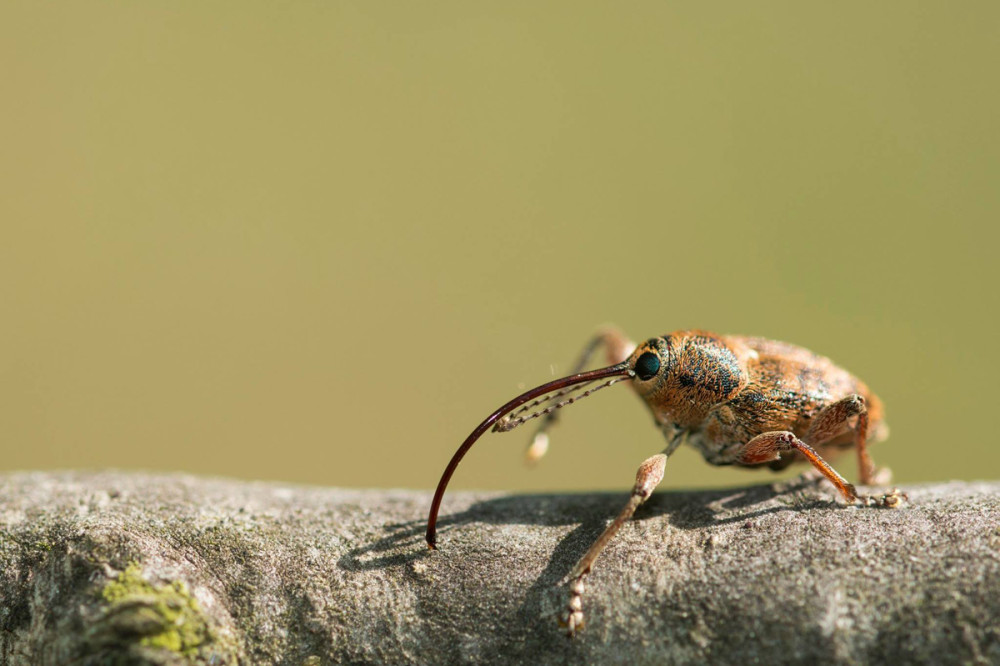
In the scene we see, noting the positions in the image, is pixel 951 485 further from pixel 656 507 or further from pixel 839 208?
pixel 839 208

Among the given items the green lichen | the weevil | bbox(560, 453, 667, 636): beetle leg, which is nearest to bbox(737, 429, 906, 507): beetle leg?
the weevil

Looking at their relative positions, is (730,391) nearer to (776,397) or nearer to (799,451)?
(776,397)

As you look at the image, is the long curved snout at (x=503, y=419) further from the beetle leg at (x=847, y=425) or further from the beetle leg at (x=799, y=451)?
the beetle leg at (x=847, y=425)

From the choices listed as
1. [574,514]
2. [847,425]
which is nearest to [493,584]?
[574,514]

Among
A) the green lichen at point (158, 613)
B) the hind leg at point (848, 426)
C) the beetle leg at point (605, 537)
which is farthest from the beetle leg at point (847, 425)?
the green lichen at point (158, 613)

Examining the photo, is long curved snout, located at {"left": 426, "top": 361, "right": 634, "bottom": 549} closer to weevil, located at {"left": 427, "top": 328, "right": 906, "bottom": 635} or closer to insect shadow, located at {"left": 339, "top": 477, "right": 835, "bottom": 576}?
weevil, located at {"left": 427, "top": 328, "right": 906, "bottom": 635}

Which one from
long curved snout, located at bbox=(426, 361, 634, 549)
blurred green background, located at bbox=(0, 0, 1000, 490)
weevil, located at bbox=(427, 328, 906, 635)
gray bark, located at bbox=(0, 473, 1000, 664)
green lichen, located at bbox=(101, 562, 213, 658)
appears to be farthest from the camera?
blurred green background, located at bbox=(0, 0, 1000, 490)
